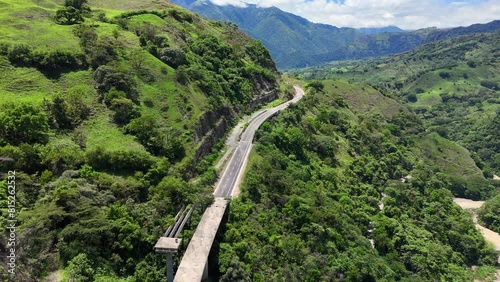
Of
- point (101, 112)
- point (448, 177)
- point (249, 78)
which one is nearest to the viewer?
point (101, 112)

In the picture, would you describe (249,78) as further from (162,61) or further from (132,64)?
(132,64)

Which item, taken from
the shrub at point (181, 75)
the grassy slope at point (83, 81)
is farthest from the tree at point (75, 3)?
the shrub at point (181, 75)

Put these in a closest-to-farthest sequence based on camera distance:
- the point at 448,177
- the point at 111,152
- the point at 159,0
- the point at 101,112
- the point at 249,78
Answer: the point at 111,152, the point at 101,112, the point at 249,78, the point at 159,0, the point at 448,177

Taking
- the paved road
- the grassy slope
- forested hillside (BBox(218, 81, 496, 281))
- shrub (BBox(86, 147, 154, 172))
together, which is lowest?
forested hillside (BBox(218, 81, 496, 281))

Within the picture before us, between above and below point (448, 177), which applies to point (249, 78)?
above

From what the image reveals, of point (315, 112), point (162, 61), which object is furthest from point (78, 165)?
point (315, 112)

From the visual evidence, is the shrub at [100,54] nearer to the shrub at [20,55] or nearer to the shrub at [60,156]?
the shrub at [20,55]

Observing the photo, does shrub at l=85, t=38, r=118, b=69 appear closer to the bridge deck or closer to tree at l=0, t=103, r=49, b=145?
tree at l=0, t=103, r=49, b=145

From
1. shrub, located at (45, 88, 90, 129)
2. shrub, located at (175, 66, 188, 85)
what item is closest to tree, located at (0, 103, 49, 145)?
shrub, located at (45, 88, 90, 129)
